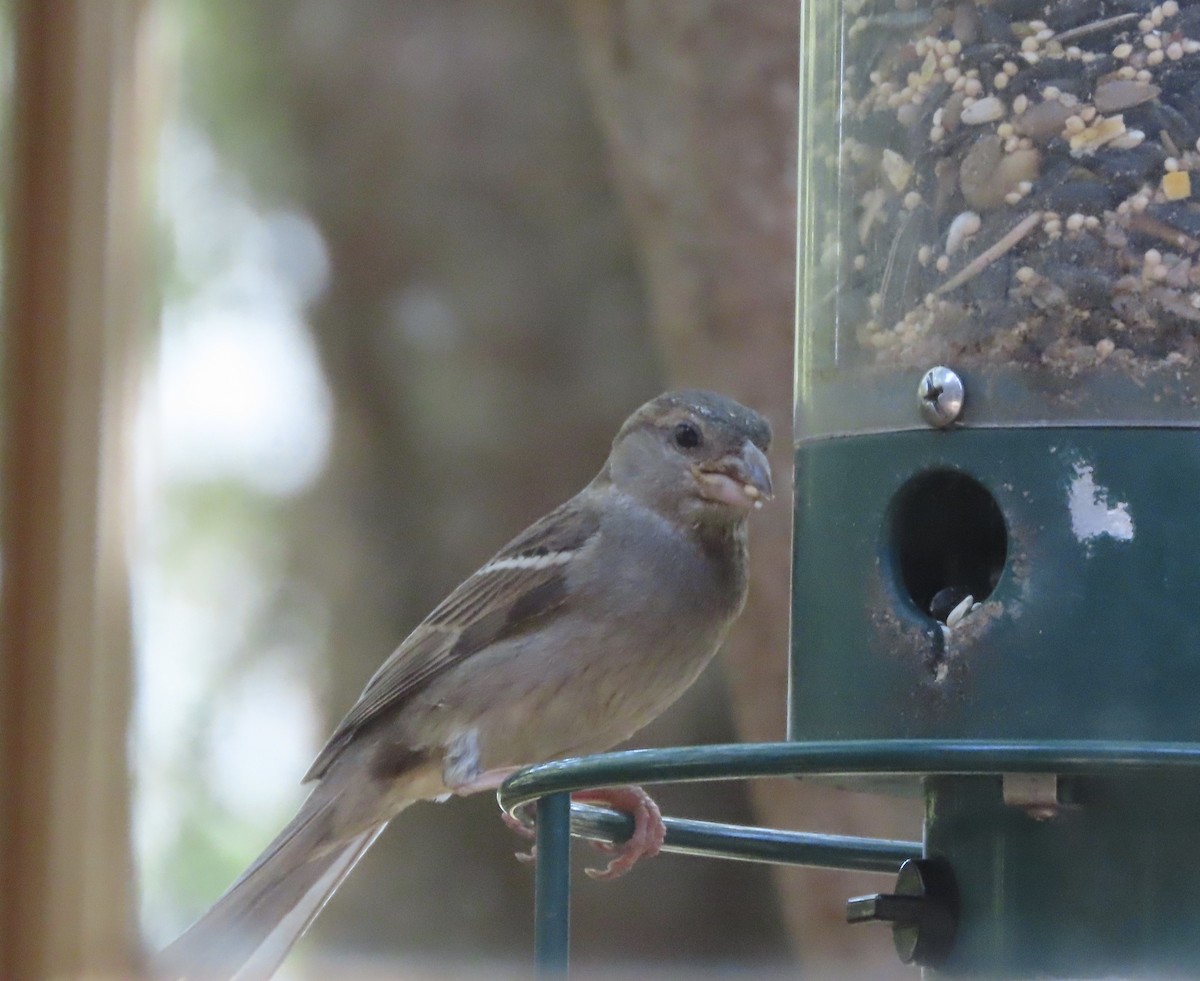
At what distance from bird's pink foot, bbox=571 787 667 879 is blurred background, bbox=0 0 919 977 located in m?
1.56

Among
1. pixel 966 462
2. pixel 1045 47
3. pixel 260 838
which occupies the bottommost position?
pixel 260 838

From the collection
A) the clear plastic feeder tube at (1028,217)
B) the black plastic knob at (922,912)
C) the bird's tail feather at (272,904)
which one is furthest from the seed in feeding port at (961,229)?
the bird's tail feather at (272,904)

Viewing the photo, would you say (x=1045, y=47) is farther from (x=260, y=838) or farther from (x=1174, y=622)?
(x=260, y=838)

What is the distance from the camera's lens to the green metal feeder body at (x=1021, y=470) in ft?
8.26

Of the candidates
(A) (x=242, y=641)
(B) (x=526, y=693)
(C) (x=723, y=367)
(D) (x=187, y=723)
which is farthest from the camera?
(A) (x=242, y=641)

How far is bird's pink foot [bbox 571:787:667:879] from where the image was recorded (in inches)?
125

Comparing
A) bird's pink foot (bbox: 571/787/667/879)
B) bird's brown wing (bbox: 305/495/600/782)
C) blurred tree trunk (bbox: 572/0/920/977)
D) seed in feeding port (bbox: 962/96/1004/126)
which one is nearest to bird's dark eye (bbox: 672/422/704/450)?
bird's brown wing (bbox: 305/495/600/782)

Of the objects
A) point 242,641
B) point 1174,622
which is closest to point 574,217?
point 242,641

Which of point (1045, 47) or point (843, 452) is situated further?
point (843, 452)

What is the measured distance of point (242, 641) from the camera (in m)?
6.88

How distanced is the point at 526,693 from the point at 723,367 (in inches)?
82.6

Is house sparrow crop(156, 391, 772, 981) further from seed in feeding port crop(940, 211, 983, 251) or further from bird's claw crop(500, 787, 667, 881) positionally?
seed in feeding port crop(940, 211, 983, 251)

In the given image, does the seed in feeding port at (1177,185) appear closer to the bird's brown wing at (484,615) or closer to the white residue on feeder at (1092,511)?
the white residue on feeder at (1092,511)

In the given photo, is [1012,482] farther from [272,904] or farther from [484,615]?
[272,904]
